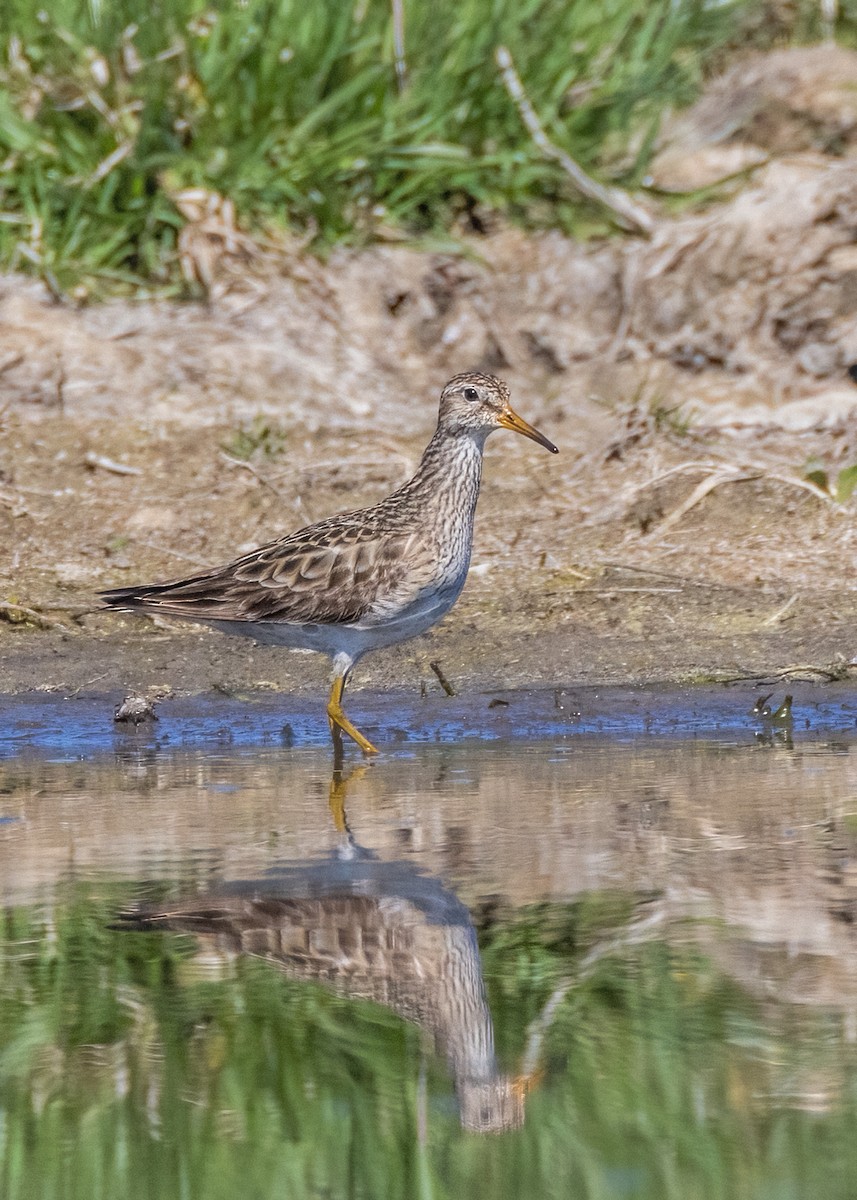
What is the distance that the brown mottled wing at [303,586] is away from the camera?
8.01 m

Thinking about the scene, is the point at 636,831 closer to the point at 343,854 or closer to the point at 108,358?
the point at 343,854

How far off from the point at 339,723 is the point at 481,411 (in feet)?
5.42

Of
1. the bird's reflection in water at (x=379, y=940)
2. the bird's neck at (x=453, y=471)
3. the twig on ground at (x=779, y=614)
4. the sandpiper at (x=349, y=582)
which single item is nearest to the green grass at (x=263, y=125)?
the bird's neck at (x=453, y=471)

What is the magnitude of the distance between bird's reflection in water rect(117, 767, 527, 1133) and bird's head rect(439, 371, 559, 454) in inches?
131

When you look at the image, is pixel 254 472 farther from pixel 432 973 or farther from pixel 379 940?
pixel 432 973

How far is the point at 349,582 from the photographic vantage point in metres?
8.03

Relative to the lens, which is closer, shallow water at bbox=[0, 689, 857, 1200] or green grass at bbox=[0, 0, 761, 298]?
shallow water at bbox=[0, 689, 857, 1200]

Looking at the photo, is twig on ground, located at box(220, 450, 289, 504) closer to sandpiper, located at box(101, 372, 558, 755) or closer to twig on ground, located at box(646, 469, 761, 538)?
sandpiper, located at box(101, 372, 558, 755)

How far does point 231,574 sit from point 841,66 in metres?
5.85

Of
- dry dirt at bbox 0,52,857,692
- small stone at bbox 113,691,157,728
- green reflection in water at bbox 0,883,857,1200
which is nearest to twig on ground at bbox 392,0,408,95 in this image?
dry dirt at bbox 0,52,857,692

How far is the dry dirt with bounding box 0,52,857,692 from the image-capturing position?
8867 mm

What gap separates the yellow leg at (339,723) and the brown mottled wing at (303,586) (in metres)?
0.27

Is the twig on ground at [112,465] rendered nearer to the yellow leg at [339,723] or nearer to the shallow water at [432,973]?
the yellow leg at [339,723]

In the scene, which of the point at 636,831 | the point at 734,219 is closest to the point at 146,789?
the point at 636,831
